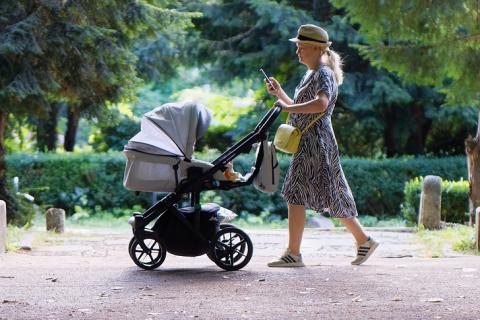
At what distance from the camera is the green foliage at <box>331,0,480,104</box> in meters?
11.0

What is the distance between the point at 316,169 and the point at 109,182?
11.4 m

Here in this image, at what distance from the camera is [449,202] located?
49.4ft

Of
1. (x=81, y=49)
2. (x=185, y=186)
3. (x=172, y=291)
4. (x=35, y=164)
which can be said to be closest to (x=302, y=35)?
(x=185, y=186)

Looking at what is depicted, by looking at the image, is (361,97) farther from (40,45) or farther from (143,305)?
(143,305)

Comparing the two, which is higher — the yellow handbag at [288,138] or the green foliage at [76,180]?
the yellow handbag at [288,138]

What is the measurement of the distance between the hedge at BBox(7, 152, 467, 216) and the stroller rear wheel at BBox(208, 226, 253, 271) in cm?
1053

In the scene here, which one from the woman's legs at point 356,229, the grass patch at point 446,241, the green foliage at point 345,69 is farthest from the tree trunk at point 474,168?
the green foliage at point 345,69

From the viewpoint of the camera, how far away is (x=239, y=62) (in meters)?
20.2

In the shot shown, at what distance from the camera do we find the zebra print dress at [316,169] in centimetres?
774

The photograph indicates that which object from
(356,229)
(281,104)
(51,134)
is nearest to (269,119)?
(281,104)

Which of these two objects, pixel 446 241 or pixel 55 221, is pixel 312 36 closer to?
pixel 446 241

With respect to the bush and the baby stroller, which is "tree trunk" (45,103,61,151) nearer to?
the bush

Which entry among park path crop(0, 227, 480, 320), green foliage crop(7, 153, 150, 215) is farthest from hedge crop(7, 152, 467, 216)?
park path crop(0, 227, 480, 320)

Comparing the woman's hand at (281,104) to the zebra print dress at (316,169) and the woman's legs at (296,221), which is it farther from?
the woman's legs at (296,221)
